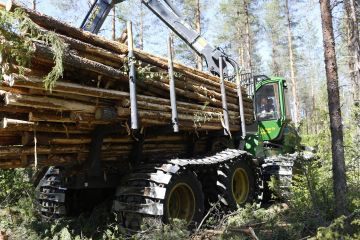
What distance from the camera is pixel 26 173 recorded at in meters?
9.70

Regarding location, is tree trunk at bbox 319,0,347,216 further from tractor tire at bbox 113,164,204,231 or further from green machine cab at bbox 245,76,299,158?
green machine cab at bbox 245,76,299,158

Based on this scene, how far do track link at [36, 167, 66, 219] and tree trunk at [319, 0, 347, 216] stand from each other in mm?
4668

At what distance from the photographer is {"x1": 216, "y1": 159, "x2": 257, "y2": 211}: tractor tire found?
7578 millimetres

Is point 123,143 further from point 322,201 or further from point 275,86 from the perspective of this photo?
point 275,86

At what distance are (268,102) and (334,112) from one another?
4.64m

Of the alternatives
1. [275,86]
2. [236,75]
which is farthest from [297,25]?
[236,75]

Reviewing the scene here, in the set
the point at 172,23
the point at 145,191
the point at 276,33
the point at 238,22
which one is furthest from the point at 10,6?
the point at 276,33

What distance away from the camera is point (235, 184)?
8.54 m

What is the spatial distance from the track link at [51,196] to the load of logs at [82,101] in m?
1.34

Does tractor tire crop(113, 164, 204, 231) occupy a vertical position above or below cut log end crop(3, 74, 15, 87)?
below

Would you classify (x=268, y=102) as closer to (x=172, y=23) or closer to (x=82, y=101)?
(x=172, y=23)

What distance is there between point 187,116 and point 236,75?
2.31 meters

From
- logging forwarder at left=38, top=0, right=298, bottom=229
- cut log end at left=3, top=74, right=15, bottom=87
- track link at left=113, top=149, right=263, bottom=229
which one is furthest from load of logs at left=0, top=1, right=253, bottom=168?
track link at left=113, top=149, right=263, bottom=229

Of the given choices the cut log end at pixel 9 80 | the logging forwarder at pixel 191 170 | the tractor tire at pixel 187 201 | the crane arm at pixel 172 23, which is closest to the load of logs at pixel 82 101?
the cut log end at pixel 9 80
